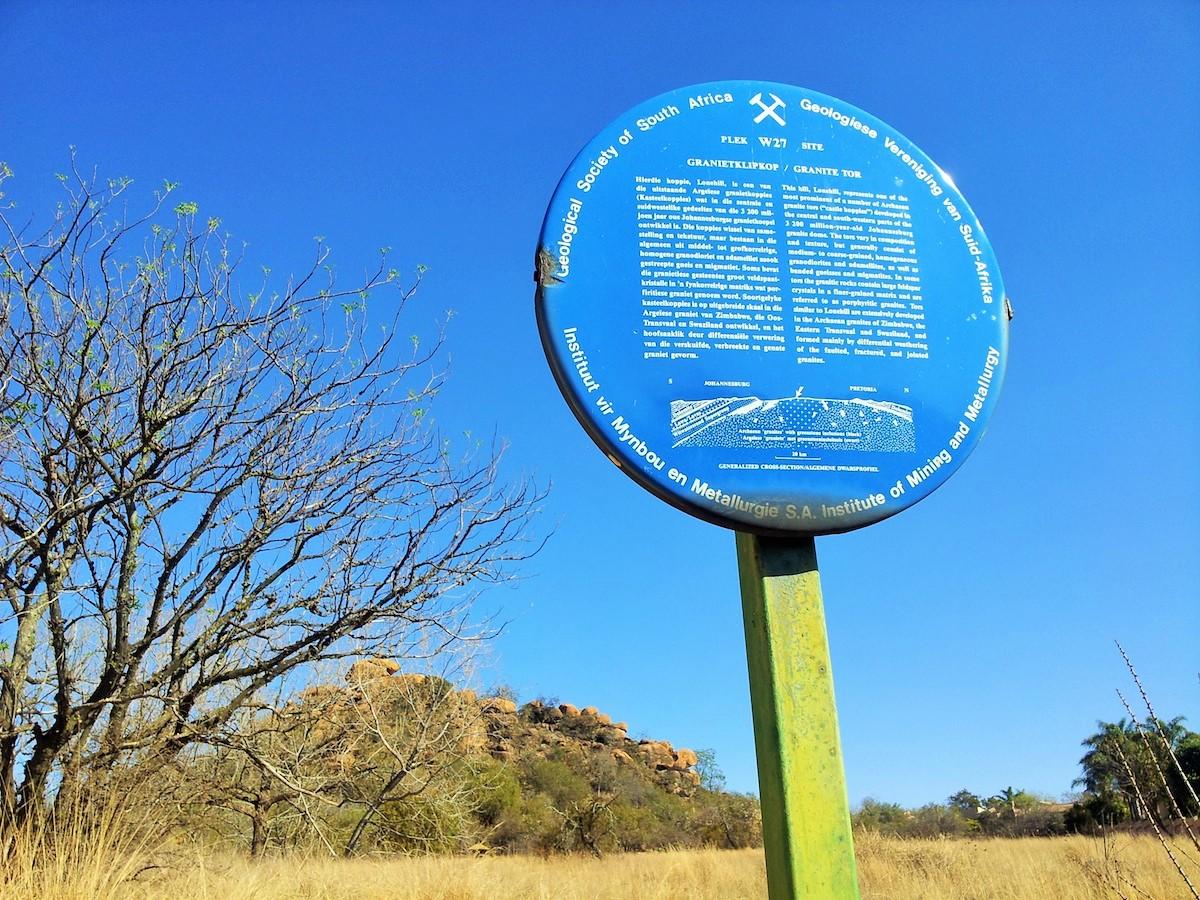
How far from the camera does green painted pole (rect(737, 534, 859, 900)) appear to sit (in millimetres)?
1598

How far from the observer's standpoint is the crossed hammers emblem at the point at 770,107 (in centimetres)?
213

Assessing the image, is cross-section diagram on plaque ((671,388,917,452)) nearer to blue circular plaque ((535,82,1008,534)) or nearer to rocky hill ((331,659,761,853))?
blue circular plaque ((535,82,1008,534))

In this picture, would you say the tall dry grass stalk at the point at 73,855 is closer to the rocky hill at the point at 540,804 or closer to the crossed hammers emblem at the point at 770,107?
the rocky hill at the point at 540,804

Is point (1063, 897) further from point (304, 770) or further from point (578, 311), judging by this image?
point (578, 311)

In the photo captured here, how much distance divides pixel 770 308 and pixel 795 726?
0.85 m

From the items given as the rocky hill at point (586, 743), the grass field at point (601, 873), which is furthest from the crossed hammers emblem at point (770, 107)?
the rocky hill at point (586, 743)

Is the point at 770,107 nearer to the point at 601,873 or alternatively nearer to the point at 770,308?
the point at 770,308

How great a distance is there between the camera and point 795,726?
167cm

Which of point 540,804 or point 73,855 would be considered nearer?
point 73,855

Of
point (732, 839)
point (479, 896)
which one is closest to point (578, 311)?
point (479, 896)

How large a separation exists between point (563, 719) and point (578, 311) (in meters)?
52.3

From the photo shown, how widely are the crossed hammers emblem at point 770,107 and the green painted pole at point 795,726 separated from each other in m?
1.02

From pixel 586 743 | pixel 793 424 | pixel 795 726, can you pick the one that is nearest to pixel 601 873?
pixel 795 726

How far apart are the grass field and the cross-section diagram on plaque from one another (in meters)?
1.52
